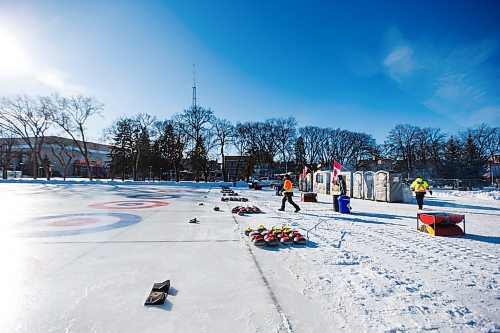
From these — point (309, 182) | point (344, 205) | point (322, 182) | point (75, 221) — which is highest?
point (322, 182)

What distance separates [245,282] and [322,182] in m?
25.1

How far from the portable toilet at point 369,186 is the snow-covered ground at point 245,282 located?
1321 centimetres

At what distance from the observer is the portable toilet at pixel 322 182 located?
86.8 feet

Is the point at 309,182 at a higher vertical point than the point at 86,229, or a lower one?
higher

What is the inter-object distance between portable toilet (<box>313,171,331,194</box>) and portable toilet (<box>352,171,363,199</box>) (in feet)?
12.9

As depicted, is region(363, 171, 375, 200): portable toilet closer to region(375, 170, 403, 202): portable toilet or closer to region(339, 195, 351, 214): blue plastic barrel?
region(375, 170, 403, 202): portable toilet

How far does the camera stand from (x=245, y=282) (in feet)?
12.5

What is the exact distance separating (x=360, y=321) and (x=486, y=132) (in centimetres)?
6979

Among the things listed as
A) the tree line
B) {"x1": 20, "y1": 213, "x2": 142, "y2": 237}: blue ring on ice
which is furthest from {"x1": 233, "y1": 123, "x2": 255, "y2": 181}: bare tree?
{"x1": 20, "y1": 213, "x2": 142, "y2": 237}: blue ring on ice

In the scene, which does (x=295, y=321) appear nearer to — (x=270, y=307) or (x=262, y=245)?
(x=270, y=307)

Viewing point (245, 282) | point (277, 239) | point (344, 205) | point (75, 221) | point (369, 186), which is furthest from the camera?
point (369, 186)

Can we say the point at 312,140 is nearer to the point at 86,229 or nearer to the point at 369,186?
the point at 369,186

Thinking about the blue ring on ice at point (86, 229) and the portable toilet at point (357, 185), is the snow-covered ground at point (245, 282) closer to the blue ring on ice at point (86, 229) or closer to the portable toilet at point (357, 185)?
the blue ring on ice at point (86, 229)

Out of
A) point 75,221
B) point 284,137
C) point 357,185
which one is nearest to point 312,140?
A: point 284,137
